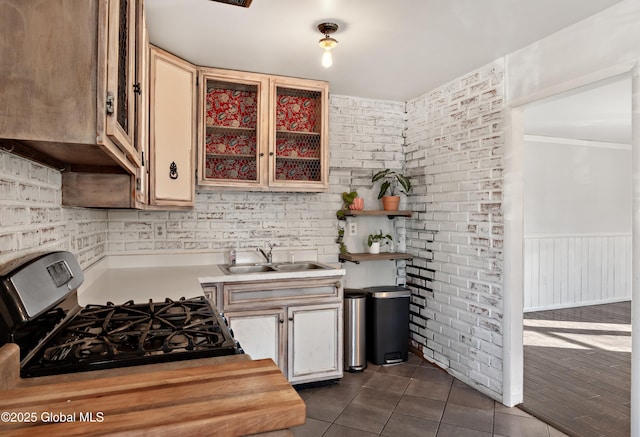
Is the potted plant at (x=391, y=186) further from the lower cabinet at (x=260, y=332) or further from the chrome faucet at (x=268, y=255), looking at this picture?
the lower cabinet at (x=260, y=332)

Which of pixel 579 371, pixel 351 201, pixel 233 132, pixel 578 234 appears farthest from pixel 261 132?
pixel 578 234

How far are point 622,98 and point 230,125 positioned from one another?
12.1 feet

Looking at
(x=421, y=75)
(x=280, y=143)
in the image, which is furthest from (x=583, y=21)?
(x=280, y=143)

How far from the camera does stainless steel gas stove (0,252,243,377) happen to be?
103 cm

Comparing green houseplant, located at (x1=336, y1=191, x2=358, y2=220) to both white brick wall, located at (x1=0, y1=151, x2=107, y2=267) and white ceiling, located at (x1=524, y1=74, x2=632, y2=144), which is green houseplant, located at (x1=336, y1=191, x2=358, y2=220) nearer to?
white ceiling, located at (x1=524, y1=74, x2=632, y2=144)

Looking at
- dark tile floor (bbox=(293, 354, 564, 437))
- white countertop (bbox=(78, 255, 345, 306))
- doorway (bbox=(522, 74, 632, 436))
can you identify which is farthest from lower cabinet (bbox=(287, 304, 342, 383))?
doorway (bbox=(522, 74, 632, 436))

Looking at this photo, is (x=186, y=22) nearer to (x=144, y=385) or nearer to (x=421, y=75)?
(x=421, y=75)

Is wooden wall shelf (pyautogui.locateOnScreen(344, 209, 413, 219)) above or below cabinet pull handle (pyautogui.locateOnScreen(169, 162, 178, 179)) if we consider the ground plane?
below

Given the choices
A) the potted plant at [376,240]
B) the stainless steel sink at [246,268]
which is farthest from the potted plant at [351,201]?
the stainless steel sink at [246,268]

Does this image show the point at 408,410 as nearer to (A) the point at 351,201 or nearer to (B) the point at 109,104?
(A) the point at 351,201

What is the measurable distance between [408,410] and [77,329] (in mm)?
2203

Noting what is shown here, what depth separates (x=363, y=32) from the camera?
8.14 feet

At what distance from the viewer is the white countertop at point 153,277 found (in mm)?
2100

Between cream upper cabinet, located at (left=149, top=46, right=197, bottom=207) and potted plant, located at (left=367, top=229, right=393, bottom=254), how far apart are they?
5.71ft
